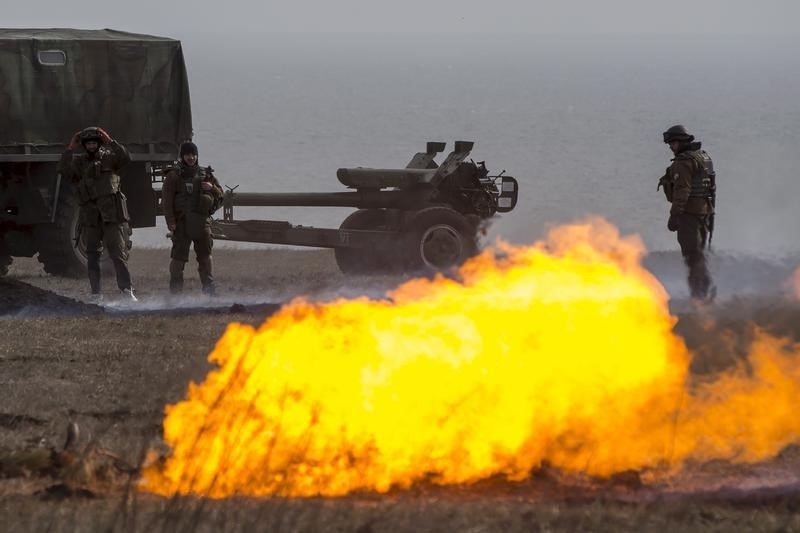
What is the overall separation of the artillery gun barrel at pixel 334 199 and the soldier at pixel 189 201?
3.86m

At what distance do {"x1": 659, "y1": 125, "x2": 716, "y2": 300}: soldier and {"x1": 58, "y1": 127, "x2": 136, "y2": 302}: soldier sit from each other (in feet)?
20.4

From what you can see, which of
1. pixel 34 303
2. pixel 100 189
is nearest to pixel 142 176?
pixel 100 189

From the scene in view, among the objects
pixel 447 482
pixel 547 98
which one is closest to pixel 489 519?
pixel 447 482

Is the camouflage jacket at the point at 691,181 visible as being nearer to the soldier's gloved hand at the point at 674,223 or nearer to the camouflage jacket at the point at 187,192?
the soldier's gloved hand at the point at 674,223

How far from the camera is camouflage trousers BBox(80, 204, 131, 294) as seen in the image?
17.2m

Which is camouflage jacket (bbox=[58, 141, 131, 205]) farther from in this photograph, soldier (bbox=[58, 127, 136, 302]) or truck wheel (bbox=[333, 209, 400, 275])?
truck wheel (bbox=[333, 209, 400, 275])

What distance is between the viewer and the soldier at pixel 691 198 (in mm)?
16562

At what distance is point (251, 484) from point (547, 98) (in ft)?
438

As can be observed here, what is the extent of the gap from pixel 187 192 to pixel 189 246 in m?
0.66

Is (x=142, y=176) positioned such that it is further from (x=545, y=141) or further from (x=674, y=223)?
(x=545, y=141)

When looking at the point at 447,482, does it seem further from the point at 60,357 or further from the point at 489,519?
the point at 60,357

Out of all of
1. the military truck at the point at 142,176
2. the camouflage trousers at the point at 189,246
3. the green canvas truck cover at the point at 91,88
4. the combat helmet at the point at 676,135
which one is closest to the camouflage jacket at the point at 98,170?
the camouflage trousers at the point at 189,246

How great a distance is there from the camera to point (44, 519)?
27.3 ft

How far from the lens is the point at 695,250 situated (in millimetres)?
16844
